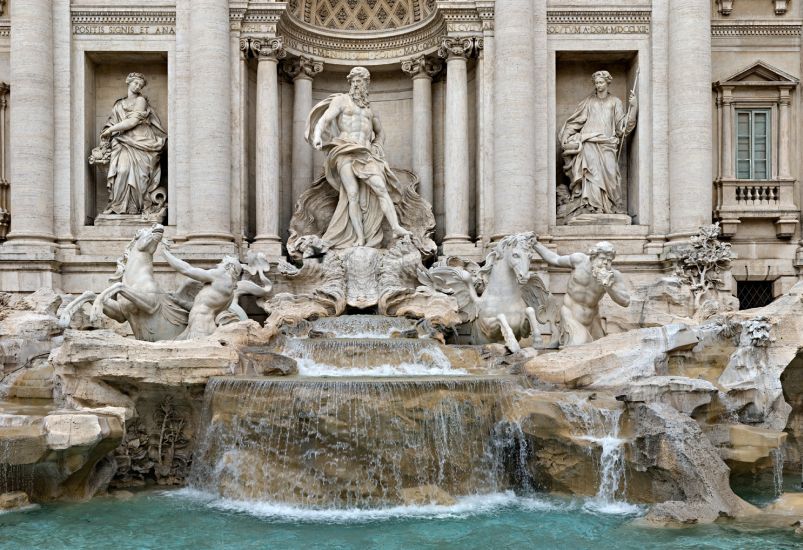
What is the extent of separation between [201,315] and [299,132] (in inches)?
225

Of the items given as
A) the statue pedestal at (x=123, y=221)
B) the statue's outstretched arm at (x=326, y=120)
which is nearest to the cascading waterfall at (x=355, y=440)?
the statue's outstretched arm at (x=326, y=120)

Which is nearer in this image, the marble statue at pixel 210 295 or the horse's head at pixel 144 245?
the marble statue at pixel 210 295

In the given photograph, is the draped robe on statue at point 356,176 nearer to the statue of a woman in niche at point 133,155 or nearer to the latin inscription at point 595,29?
the statue of a woman in niche at point 133,155

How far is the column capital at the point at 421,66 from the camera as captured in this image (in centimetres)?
1663

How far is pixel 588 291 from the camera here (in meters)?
11.9

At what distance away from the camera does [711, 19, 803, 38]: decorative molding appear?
16.5m

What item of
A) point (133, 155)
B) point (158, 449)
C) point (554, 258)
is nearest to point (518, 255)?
point (554, 258)

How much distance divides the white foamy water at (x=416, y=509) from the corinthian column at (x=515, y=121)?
6.54m

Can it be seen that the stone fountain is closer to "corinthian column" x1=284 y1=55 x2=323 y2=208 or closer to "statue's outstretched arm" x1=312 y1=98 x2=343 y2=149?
"statue's outstretched arm" x1=312 y1=98 x2=343 y2=149

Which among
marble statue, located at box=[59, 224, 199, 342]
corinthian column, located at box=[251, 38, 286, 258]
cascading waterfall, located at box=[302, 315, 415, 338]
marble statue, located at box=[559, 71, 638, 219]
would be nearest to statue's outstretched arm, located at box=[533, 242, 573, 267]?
cascading waterfall, located at box=[302, 315, 415, 338]

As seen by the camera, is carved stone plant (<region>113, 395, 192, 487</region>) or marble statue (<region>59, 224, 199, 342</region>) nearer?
carved stone plant (<region>113, 395, 192, 487</region>)

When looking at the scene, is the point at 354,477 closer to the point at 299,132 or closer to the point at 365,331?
the point at 365,331

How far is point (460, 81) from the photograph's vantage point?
15.8 m

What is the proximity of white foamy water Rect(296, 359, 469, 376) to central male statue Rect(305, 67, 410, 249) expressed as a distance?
14.0 ft
